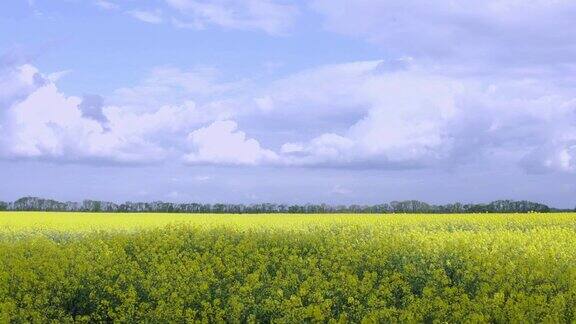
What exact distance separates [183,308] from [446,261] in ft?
19.1

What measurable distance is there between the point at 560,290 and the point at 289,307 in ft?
15.9

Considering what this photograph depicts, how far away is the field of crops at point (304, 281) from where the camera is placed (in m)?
8.71

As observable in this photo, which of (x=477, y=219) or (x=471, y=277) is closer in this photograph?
(x=471, y=277)

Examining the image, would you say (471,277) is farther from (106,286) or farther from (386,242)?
(106,286)

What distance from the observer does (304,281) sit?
10.5 metres

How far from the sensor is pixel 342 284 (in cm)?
1042

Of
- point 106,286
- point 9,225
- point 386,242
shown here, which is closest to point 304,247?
point 386,242

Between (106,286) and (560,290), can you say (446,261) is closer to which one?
(560,290)

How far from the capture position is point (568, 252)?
13938mm

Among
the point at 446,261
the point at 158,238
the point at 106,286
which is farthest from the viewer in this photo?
the point at 158,238

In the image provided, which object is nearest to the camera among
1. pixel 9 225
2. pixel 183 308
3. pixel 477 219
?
pixel 183 308

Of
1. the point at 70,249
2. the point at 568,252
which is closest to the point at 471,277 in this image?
the point at 568,252

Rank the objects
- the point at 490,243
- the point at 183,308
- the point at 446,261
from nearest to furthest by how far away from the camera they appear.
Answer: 1. the point at 183,308
2. the point at 446,261
3. the point at 490,243

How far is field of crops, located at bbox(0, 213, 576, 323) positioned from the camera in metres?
8.71
